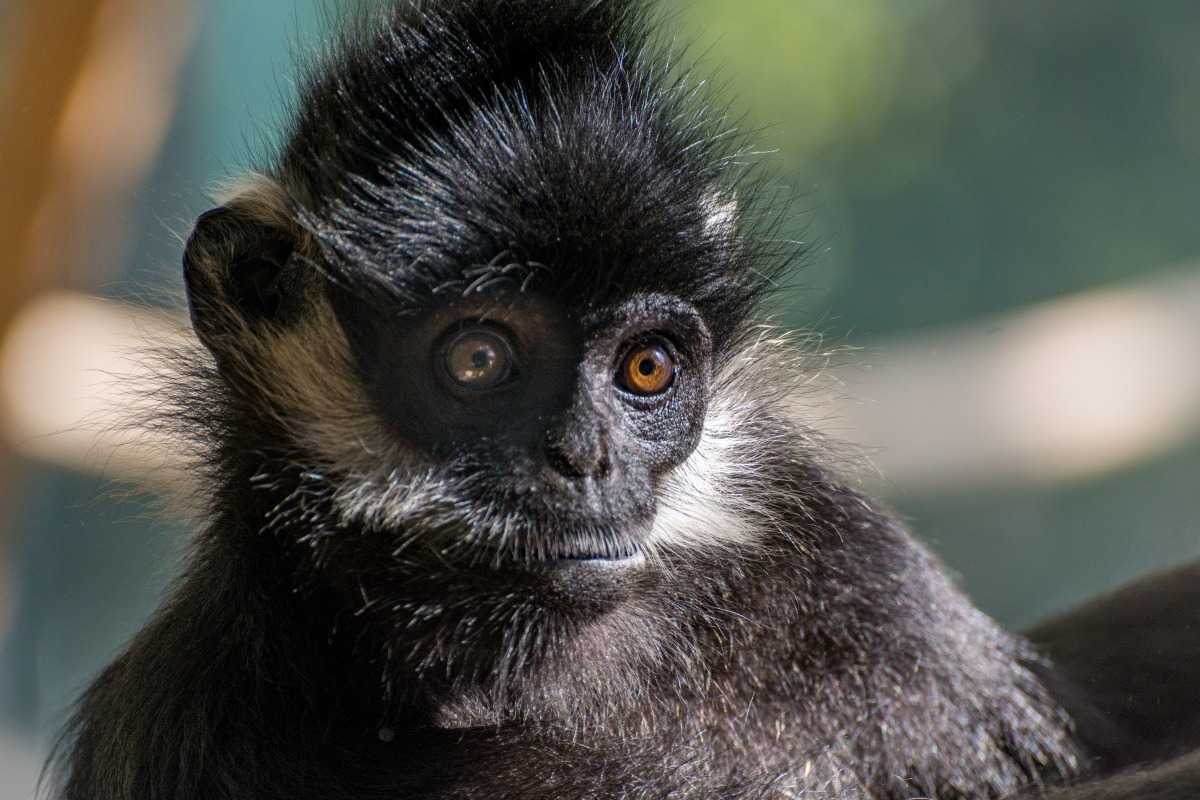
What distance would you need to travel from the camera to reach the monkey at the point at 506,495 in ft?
8.02

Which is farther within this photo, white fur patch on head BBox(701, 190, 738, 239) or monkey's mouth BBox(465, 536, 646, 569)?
white fur patch on head BBox(701, 190, 738, 239)

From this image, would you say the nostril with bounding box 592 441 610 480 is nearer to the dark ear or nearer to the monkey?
the monkey

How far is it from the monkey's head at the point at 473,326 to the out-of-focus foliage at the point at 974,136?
212 inches

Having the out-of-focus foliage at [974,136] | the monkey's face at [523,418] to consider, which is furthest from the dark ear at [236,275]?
the out-of-focus foliage at [974,136]

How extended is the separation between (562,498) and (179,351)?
Result: 1190 mm

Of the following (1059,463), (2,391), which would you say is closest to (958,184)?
(1059,463)

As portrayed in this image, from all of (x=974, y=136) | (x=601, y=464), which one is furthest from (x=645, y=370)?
(x=974, y=136)

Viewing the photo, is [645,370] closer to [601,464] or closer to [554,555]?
[601,464]

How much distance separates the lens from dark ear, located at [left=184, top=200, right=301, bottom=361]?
269cm

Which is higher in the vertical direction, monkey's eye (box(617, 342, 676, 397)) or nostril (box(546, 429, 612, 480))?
monkey's eye (box(617, 342, 676, 397))

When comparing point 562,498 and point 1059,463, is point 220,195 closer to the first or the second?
point 562,498

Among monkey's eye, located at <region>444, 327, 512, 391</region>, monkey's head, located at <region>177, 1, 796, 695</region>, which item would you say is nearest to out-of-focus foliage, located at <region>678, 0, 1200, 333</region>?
monkey's head, located at <region>177, 1, 796, 695</region>

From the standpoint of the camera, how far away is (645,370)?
8.52 feet

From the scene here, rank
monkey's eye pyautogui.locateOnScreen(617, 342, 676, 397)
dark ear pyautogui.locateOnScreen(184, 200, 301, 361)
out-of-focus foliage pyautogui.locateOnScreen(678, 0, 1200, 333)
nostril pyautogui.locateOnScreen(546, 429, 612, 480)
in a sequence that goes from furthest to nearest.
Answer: out-of-focus foliage pyautogui.locateOnScreen(678, 0, 1200, 333) < dark ear pyautogui.locateOnScreen(184, 200, 301, 361) < monkey's eye pyautogui.locateOnScreen(617, 342, 676, 397) < nostril pyautogui.locateOnScreen(546, 429, 612, 480)
